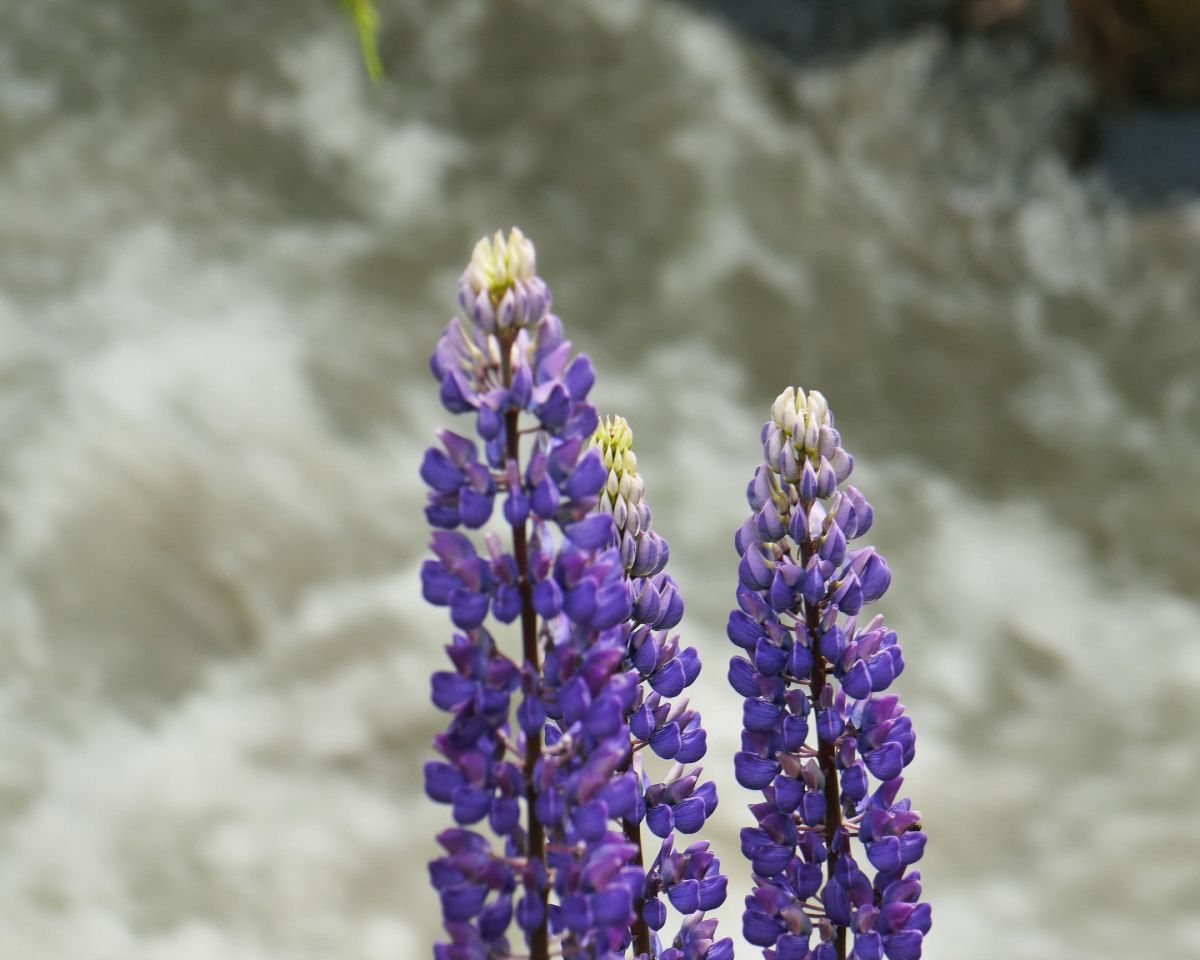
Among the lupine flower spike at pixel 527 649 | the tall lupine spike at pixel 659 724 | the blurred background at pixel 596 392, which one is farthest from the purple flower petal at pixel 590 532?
the blurred background at pixel 596 392

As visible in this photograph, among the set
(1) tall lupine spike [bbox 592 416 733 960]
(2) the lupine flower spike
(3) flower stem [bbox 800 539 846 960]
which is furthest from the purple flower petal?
(3) flower stem [bbox 800 539 846 960]

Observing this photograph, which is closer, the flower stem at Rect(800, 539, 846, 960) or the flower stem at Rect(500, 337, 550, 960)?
the flower stem at Rect(500, 337, 550, 960)

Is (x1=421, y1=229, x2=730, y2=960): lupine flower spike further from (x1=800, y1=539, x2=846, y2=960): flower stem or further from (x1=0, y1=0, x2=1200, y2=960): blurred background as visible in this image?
(x1=0, y1=0, x2=1200, y2=960): blurred background

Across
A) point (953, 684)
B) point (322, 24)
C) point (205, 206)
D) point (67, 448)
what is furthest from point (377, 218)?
point (953, 684)

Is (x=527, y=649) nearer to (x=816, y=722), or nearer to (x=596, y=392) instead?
(x=816, y=722)

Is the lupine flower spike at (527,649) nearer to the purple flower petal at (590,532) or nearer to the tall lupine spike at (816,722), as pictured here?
the purple flower petal at (590,532)

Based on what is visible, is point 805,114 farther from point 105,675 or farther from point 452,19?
point 105,675

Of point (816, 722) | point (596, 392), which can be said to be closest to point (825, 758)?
point (816, 722)
